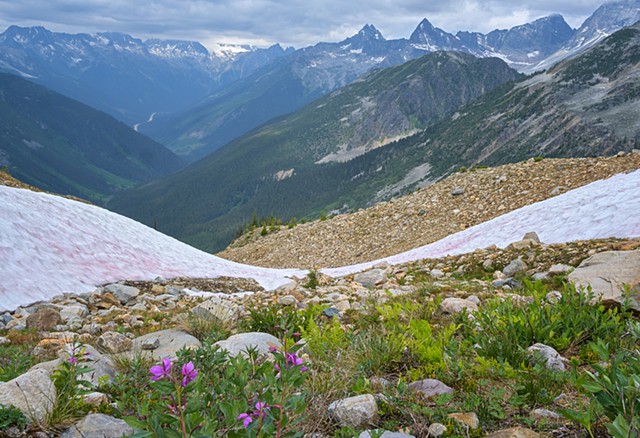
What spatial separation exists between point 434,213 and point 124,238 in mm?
15047

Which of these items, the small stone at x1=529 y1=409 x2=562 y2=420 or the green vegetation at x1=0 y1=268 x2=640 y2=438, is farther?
the small stone at x1=529 y1=409 x2=562 y2=420

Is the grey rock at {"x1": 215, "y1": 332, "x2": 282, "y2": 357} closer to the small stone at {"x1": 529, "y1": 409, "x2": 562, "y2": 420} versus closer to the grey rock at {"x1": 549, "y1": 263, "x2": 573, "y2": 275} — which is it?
the small stone at {"x1": 529, "y1": 409, "x2": 562, "y2": 420}

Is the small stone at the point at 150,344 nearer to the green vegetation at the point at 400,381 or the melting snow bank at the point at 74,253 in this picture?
the green vegetation at the point at 400,381

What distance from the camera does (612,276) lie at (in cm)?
662

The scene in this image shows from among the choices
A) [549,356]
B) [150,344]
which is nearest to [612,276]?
[549,356]

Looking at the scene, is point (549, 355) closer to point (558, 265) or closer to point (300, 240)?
point (558, 265)

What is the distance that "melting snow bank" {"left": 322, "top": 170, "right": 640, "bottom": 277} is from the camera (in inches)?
468

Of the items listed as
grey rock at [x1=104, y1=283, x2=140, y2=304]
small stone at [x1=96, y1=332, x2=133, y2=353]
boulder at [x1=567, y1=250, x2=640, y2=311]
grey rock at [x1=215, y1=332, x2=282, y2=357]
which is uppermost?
grey rock at [x1=104, y1=283, x2=140, y2=304]

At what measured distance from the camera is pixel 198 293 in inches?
498

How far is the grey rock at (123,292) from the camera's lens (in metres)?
10.6

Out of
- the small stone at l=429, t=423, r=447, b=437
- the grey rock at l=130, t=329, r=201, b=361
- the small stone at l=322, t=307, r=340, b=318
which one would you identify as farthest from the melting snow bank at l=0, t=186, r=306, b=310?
the small stone at l=429, t=423, r=447, b=437

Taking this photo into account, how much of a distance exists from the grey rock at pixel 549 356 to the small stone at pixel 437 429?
134 centimetres

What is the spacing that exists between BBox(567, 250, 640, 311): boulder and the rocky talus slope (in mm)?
12332

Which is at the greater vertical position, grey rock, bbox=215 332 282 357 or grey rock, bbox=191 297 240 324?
grey rock, bbox=191 297 240 324
